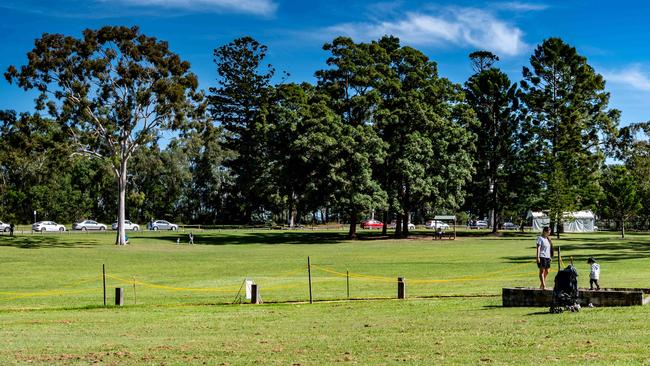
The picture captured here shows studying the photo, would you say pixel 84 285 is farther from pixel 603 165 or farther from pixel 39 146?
pixel 603 165

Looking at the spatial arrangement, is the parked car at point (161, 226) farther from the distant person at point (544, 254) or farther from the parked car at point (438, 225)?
the distant person at point (544, 254)

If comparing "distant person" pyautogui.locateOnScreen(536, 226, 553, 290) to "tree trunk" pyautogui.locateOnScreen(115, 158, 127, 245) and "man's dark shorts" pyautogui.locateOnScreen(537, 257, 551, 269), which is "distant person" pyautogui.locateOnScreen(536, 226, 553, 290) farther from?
"tree trunk" pyautogui.locateOnScreen(115, 158, 127, 245)

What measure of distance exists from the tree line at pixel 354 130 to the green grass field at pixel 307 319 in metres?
27.8

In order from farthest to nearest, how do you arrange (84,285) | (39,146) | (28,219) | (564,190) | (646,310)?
(28,219) < (564,190) < (39,146) < (84,285) < (646,310)

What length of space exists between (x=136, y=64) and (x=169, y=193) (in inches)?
2299

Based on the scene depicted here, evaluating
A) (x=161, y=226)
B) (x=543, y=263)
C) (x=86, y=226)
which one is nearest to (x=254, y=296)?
(x=543, y=263)

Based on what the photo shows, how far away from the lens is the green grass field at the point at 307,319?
12320 millimetres

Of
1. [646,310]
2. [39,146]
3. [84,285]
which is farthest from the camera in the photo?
[39,146]

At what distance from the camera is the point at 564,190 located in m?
75.7

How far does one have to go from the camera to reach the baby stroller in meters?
16.9

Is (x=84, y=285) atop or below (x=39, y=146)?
below

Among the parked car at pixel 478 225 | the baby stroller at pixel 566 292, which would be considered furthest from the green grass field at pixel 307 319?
the parked car at pixel 478 225

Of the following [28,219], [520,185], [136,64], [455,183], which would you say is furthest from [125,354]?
[28,219]

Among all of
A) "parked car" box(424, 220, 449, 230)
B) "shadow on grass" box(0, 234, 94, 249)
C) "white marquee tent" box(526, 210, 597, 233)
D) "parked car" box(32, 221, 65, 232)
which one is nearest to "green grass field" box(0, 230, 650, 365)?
"shadow on grass" box(0, 234, 94, 249)
